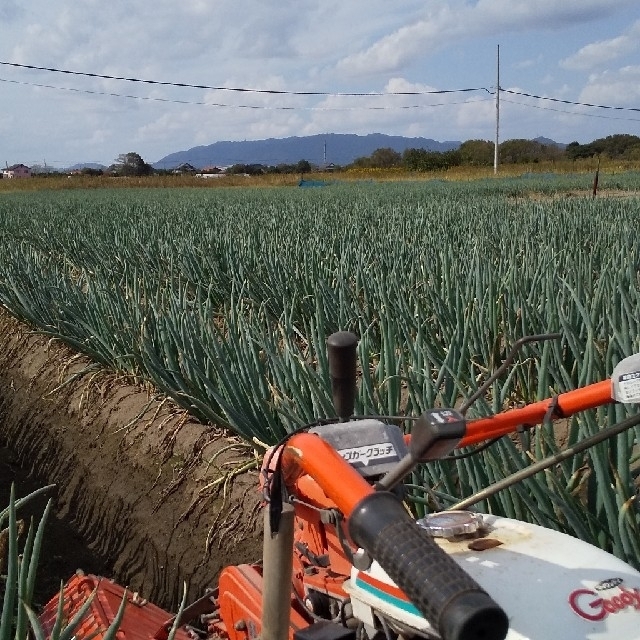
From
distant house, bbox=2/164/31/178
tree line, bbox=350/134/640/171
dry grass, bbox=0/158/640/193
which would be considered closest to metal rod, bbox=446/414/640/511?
dry grass, bbox=0/158/640/193

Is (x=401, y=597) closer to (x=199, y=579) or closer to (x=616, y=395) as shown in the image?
(x=616, y=395)

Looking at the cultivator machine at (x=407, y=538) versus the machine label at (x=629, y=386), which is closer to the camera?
the cultivator machine at (x=407, y=538)

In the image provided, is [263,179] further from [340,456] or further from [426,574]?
[426,574]

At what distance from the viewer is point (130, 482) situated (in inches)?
107

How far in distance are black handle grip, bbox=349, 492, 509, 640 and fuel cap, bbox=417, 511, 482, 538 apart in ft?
1.03

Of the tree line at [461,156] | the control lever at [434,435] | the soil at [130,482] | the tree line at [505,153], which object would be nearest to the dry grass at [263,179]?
the tree line at [461,156]

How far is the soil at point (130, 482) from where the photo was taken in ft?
7.41

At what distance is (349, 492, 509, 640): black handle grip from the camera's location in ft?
1.59

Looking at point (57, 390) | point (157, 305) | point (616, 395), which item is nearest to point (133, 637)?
point (616, 395)

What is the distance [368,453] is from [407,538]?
240mm

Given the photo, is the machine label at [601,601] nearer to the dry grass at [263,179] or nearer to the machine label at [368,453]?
the machine label at [368,453]

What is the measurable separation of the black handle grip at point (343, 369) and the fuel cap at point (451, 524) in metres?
0.17

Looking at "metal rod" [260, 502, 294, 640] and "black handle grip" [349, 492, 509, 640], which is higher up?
"black handle grip" [349, 492, 509, 640]

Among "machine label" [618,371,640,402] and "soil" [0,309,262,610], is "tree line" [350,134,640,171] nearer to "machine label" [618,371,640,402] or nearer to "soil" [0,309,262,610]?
"soil" [0,309,262,610]
